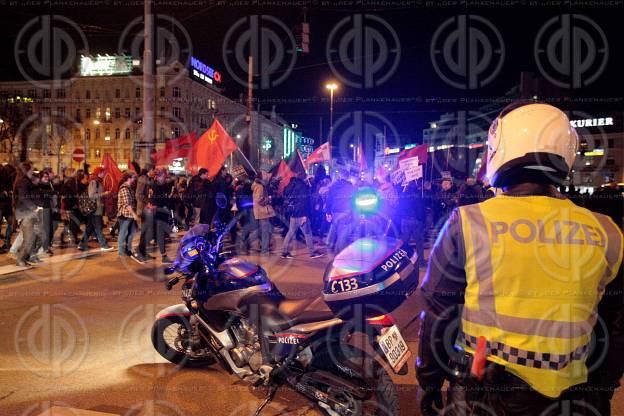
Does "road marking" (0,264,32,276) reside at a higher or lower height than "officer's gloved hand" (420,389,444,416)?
lower

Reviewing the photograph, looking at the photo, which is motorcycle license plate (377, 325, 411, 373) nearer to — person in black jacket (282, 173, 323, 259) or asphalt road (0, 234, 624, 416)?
asphalt road (0, 234, 624, 416)

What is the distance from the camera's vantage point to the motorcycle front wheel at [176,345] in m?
4.43

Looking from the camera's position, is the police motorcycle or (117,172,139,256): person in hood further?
(117,172,139,256): person in hood

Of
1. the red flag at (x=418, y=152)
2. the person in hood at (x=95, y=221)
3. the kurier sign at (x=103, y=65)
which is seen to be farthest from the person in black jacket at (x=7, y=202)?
the kurier sign at (x=103, y=65)

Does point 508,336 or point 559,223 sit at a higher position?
point 559,223

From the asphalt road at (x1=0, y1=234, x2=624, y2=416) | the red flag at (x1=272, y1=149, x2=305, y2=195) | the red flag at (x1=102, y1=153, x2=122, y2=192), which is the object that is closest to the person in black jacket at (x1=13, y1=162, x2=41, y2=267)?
the asphalt road at (x1=0, y1=234, x2=624, y2=416)

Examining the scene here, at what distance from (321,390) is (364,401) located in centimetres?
32

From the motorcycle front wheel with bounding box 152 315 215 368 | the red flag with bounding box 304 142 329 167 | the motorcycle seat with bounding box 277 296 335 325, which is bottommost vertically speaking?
the motorcycle front wheel with bounding box 152 315 215 368

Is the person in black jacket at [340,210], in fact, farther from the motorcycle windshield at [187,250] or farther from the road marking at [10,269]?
the motorcycle windshield at [187,250]

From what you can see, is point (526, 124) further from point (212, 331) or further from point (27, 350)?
point (27, 350)

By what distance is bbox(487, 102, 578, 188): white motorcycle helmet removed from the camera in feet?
6.20

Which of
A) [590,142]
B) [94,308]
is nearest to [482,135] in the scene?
[590,142]

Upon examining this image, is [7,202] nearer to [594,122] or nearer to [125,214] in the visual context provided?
[125,214]

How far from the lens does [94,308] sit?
259 inches
